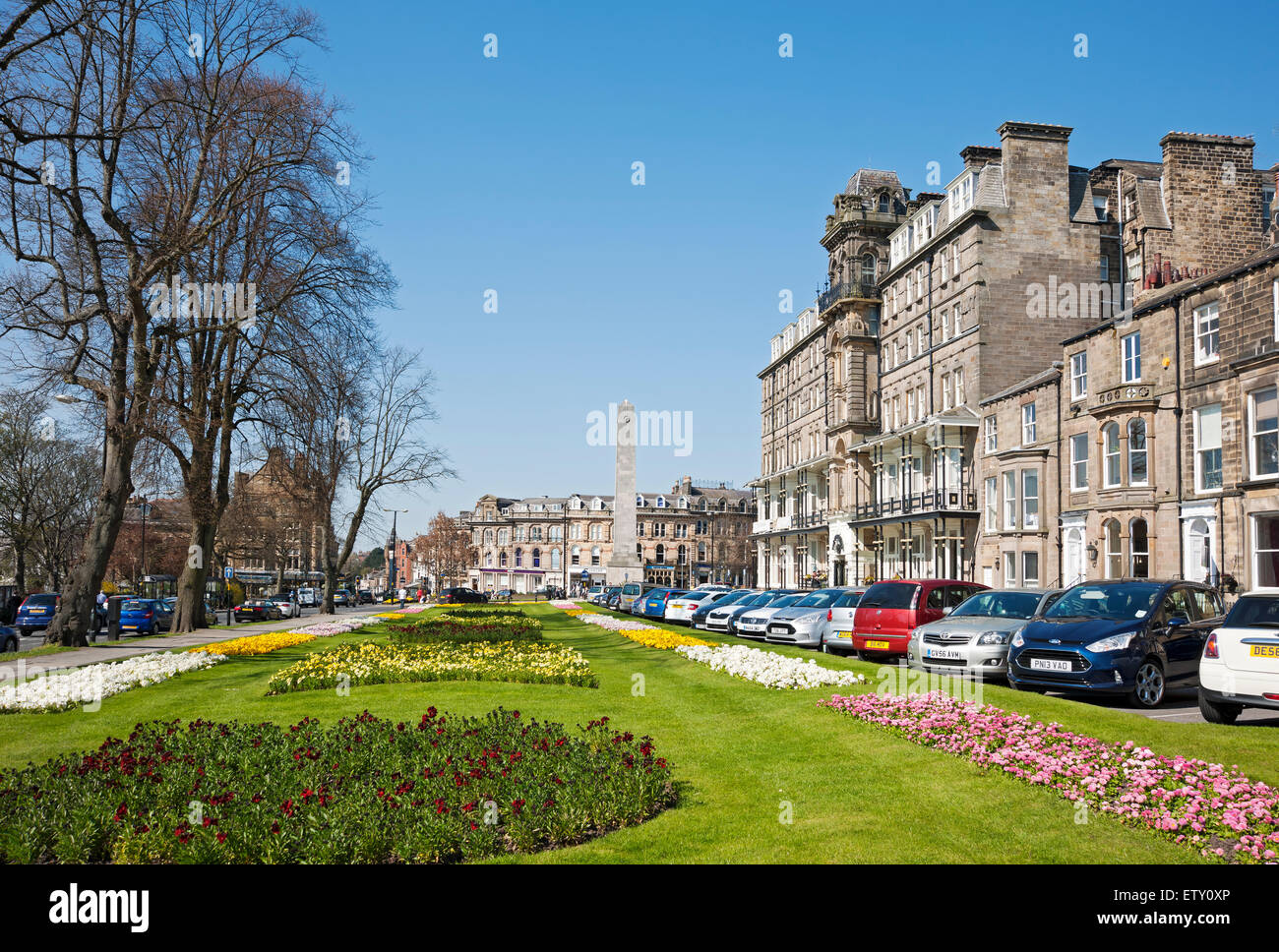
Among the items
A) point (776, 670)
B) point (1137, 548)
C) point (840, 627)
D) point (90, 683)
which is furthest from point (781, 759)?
point (1137, 548)

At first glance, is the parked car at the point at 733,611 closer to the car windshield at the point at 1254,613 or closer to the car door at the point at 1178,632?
the car door at the point at 1178,632

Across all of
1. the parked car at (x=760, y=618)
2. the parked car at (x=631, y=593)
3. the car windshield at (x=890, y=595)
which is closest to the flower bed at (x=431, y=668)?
the car windshield at (x=890, y=595)

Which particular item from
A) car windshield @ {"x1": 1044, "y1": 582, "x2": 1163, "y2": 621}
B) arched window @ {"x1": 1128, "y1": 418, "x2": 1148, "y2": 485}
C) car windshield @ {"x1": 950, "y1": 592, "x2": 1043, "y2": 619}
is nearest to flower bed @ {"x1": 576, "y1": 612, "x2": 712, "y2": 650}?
car windshield @ {"x1": 950, "y1": 592, "x2": 1043, "y2": 619}

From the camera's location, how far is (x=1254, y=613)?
37.3 ft

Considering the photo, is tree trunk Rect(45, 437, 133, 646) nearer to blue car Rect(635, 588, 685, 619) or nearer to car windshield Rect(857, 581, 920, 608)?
car windshield Rect(857, 581, 920, 608)

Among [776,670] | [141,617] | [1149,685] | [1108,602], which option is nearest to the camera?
[1149,685]

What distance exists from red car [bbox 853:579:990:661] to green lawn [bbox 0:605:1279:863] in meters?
2.54

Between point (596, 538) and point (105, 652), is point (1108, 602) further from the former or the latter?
point (596, 538)

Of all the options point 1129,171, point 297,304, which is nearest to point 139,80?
point 297,304

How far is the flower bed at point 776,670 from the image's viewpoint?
1507 centimetres

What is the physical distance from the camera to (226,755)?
9.41 metres

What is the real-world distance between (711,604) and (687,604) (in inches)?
48.3
